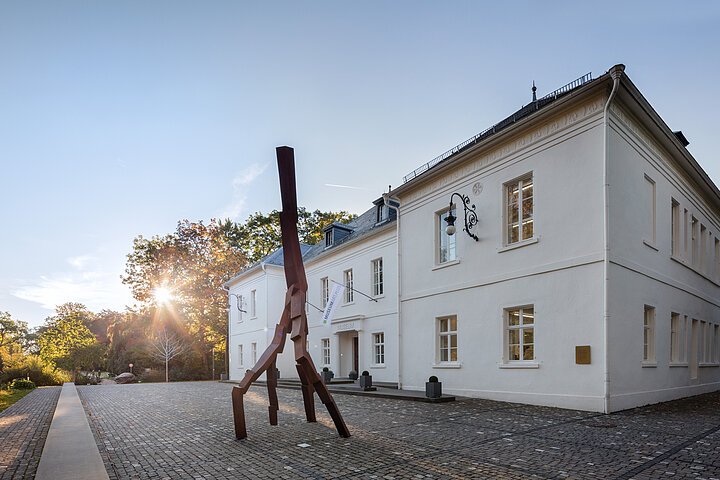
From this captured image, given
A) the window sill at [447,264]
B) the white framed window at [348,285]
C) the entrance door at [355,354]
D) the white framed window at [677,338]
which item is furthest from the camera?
the entrance door at [355,354]

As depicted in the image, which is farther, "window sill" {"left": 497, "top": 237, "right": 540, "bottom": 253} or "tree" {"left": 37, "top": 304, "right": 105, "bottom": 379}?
"tree" {"left": 37, "top": 304, "right": 105, "bottom": 379}

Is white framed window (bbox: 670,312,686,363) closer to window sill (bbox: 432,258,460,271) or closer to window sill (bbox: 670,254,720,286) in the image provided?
window sill (bbox: 670,254,720,286)

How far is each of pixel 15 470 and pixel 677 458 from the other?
26.1 feet

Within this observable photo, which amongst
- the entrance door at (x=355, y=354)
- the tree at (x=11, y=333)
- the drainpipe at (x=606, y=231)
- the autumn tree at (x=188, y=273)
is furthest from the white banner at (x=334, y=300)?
the tree at (x=11, y=333)

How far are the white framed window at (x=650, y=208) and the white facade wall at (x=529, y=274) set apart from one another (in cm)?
263

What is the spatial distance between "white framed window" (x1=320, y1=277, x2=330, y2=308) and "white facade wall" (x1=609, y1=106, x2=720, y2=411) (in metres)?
15.2

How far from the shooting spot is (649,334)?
40.6ft

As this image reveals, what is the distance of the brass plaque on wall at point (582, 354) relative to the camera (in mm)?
10531

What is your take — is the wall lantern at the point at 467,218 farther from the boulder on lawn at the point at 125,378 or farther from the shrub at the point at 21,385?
the boulder on lawn at the point at 125,378

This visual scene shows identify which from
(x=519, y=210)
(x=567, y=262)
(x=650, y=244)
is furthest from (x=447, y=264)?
(x=650, y=244)

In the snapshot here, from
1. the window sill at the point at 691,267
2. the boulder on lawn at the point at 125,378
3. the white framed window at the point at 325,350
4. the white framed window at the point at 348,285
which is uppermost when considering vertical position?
the window sill at the point at 691,267

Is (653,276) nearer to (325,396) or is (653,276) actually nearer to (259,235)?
(325,396)

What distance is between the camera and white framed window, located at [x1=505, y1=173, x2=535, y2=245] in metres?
12.7

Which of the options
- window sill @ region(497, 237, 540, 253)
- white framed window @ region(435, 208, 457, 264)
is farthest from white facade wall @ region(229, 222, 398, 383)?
window sill @ region(497, 237, 540, 253)
